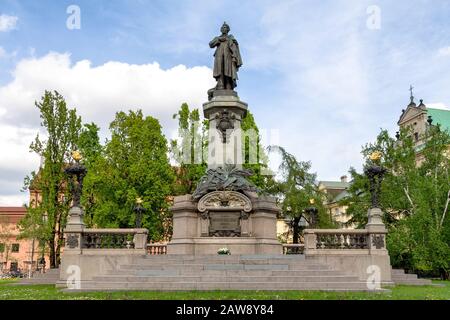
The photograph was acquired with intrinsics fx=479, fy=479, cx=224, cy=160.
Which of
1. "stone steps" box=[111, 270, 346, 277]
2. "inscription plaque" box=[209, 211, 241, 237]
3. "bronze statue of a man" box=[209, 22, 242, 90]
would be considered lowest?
"stone steps" box=[111, 270, 346, 277]

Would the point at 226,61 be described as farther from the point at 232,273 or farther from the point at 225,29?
the point at 232,273

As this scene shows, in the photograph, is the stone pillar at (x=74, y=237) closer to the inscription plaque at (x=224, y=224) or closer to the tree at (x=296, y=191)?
the inscription plaque at (x=224, y=224)

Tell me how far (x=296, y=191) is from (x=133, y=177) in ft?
48.0

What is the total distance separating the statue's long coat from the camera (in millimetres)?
24766

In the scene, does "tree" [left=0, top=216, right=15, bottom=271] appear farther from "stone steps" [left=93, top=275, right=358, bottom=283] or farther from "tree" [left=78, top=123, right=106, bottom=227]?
"stone steps" [left=93, top=275, right=358, bottom=283]

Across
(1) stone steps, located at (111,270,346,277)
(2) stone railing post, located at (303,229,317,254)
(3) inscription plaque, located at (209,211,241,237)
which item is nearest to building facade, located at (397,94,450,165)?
(2) stone railing post, located at (303,229,317,254)

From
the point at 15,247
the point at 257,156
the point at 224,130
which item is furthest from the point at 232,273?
the point at 15,247

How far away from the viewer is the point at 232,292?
14.9 meters

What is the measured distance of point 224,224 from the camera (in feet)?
72.0

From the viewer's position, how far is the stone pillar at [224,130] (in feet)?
77.5

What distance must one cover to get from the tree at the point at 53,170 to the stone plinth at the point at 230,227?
1654 cm

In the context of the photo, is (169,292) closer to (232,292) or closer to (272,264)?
(232,292)

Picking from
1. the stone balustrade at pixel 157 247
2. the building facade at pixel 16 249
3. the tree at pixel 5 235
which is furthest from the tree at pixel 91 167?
the building facade at pixel 16 249

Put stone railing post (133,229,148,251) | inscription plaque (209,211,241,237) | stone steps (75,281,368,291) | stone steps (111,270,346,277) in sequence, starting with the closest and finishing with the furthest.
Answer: stone steps (75,281,368,291) → stone steps (111,270,346,277) → stone railing post (133,229,148,251) → inscription plaque (209,211,241,237)
